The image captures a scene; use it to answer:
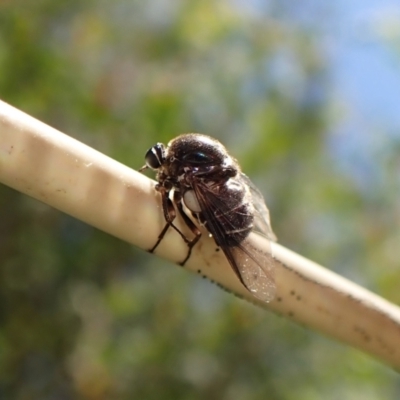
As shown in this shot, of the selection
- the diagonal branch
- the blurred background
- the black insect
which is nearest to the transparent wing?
the black insect

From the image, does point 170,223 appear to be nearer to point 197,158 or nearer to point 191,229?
point 191,229

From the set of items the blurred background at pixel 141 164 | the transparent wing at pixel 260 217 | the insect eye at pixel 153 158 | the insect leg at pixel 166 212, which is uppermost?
the insect leg at pixel 166 212

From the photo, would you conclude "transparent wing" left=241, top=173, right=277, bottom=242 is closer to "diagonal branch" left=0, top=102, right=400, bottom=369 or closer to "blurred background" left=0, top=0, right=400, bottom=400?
"diagonal branch" left=0, top=102, right=400, bottom=369

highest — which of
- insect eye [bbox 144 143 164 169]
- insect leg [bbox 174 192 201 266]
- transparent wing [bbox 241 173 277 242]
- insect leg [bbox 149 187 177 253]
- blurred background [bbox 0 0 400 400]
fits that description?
insect leg [bbox 149 187 177 253]

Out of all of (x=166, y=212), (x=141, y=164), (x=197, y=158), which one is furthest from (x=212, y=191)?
(x=141, y=164)

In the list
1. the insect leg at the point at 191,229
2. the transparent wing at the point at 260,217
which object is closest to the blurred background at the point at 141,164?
the transparent wing at the point at 260,217

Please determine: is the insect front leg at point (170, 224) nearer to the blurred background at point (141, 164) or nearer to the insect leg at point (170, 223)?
the insect leg at point (170, 223)
